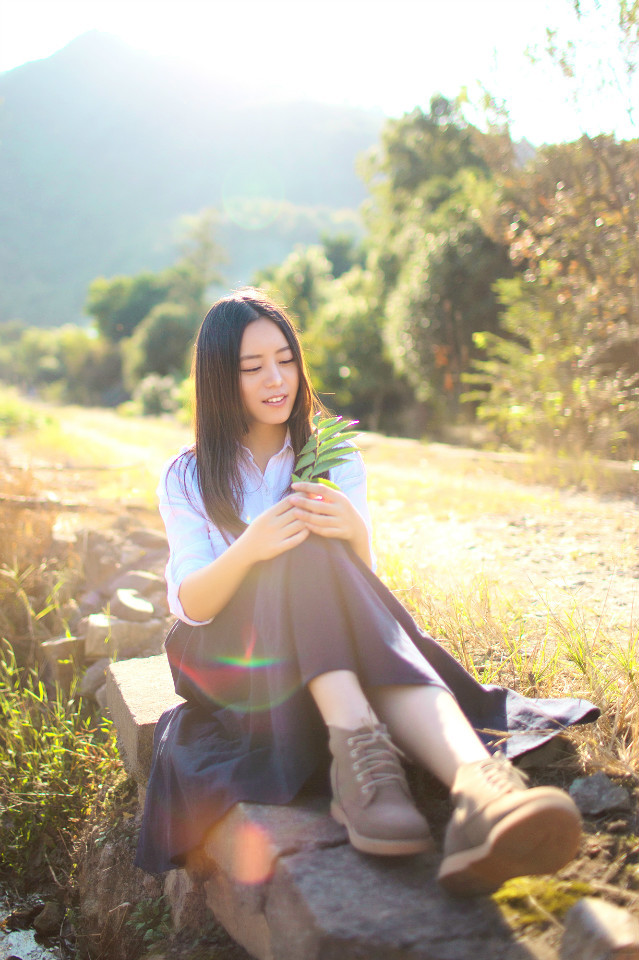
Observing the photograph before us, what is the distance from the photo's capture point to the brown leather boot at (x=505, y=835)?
1203 mm

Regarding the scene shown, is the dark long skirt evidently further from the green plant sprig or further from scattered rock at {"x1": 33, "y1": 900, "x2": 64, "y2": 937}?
scattered rock at {"x1": 33, "y1": 900, "x2": 64, "y2": 937}

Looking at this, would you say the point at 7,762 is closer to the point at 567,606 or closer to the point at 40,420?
the point at 567,606

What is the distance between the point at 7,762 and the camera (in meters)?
2.90

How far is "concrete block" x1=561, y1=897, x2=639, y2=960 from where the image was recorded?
1.10m

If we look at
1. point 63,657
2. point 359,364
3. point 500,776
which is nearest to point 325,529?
point 500,776

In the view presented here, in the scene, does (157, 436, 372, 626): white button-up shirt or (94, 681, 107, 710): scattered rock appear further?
(94, 681, 107, 710): scattered rock

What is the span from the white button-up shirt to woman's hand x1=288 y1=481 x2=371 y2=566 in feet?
0.30

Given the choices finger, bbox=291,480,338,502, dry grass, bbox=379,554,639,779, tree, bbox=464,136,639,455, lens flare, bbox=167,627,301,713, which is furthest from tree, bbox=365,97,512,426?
lens flare, bbox=167,627,301,713

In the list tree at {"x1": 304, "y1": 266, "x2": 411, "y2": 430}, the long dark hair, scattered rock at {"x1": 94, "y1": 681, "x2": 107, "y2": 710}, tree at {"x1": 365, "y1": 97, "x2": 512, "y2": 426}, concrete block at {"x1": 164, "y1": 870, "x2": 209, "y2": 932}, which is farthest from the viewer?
tree at {"x1": 304, "y1": 266, "x2": 411, "y2": 430}

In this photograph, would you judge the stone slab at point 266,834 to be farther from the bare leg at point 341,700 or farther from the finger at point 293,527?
the finger at point 293,527

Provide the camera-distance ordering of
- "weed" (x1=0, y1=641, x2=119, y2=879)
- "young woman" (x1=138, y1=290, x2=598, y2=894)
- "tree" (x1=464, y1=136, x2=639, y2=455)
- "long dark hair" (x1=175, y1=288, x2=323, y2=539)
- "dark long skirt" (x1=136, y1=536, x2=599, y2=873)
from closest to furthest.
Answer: "young woman" (x1=138, y1=290, x2=598, y2=894) → "dark long skirt" (x1=136, y1=536, x2=599, y2=873) → "long dark hair" (x1=175, y1=288, x2=323, y2=539) → "weed" (x1=0, y1=641, x2=119, y2=879) → "tree" (x1=464, y1=136, x2=639, y2=455)

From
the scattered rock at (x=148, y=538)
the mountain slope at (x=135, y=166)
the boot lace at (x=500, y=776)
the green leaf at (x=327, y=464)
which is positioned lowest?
the scattered rock at (x=148, y=538)

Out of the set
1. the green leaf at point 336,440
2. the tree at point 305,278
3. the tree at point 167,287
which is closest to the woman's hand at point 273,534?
the green leaf at point 336,440

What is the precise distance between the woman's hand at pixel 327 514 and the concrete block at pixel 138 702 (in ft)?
3.14
